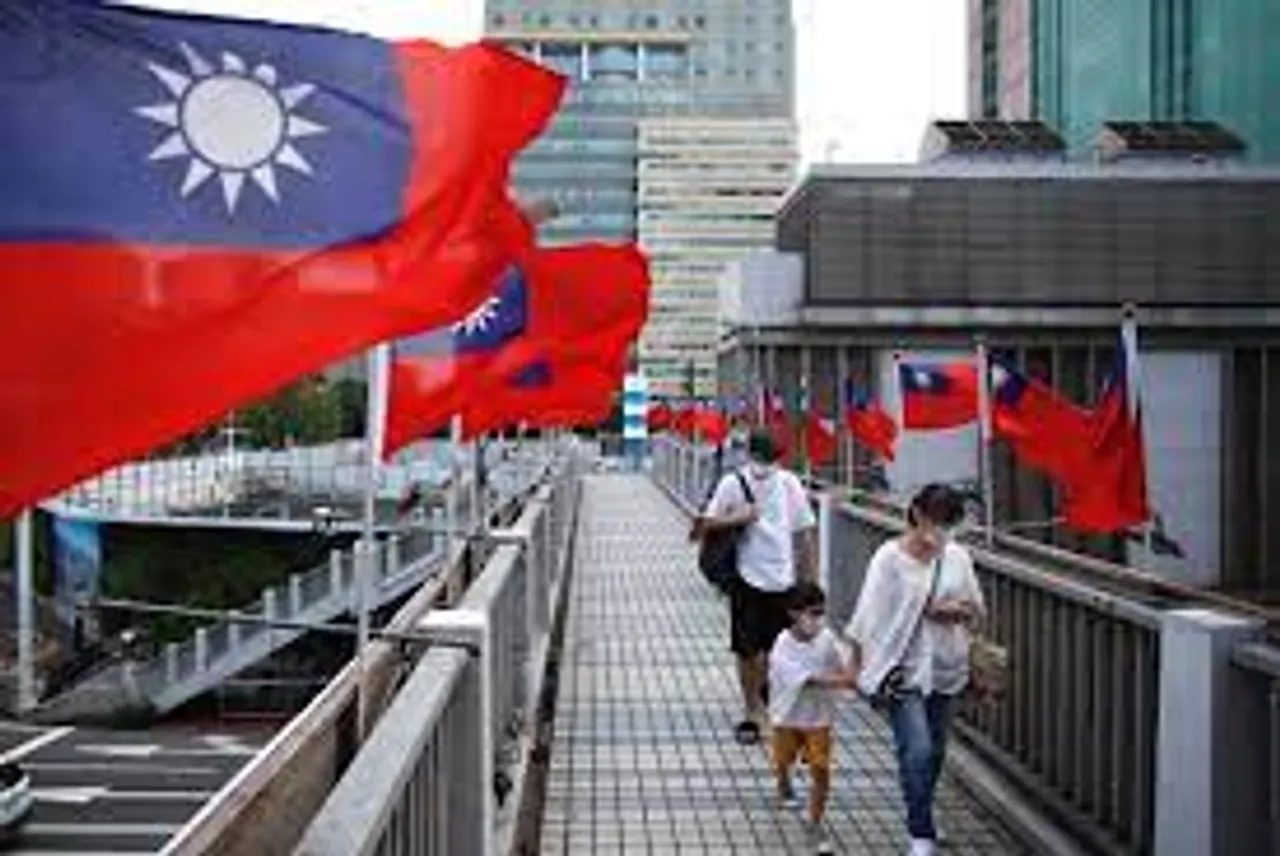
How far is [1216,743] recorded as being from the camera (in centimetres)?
680

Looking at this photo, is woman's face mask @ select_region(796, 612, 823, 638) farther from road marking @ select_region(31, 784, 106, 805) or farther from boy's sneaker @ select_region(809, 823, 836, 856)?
road marking @ select_region(31, 784, 106, 805)

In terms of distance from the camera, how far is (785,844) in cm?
916

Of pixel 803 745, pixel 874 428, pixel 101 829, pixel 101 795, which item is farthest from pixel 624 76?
pixel 803 745

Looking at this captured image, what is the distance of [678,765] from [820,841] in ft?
7.24

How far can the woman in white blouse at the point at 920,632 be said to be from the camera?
8.17 m

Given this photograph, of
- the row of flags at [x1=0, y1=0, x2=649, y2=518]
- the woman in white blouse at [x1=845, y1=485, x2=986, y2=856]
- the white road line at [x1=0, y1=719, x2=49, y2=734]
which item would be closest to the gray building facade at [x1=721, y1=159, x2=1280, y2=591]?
the white road line at [x1=0, y1=719, x2=49, y2=734]

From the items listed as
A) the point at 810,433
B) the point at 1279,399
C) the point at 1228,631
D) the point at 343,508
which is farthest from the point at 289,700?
the point at 1228,631

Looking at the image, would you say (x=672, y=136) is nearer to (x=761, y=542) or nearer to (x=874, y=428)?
(x=874, y=428)

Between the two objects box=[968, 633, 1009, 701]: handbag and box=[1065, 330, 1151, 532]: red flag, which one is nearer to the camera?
box=[968, 633, 1009, 701]: handbag

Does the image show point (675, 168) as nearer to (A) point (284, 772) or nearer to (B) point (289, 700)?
(B) point (289, 700)

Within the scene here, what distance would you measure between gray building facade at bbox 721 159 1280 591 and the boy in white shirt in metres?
47.8

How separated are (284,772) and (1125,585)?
4.64m

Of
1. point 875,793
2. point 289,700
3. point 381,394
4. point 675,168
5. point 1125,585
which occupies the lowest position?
point 289,700

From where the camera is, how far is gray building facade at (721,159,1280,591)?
57750 mm
